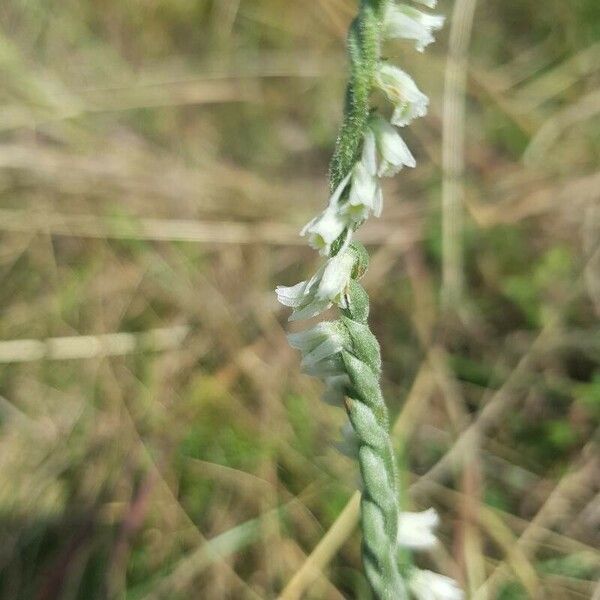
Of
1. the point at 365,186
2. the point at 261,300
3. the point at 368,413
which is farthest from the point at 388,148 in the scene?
the point at 261,300

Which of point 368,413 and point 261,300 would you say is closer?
point 368,413

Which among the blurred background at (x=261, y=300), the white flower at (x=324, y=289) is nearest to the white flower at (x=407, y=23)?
the white flower at (x=324, y=289)

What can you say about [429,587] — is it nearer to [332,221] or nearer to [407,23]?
[332,221]

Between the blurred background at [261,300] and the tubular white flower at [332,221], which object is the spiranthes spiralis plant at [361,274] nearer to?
the tubular white flower at [332,221]

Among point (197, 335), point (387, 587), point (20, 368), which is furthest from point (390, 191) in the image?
point (387, 587)

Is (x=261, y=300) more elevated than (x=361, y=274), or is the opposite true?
(x=361, y=274)

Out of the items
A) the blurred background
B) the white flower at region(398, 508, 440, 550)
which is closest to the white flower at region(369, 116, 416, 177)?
the white flower at region(398, 508, 440, 550)
